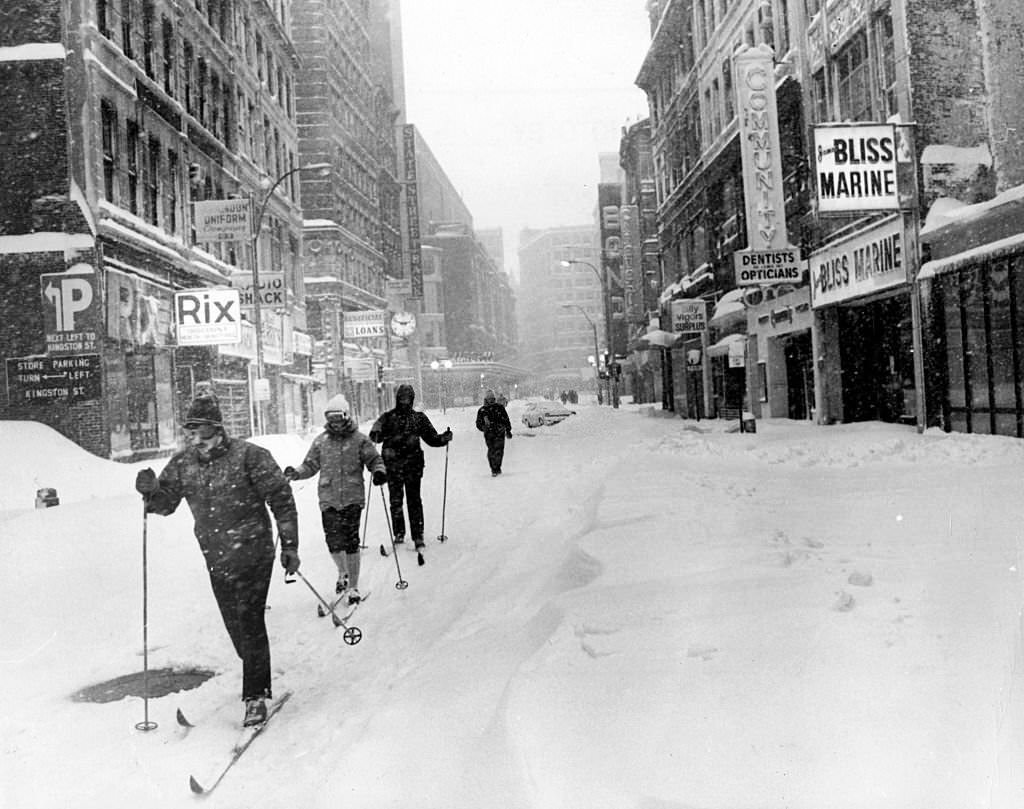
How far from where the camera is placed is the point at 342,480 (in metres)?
7.92

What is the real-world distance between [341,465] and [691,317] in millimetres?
25903

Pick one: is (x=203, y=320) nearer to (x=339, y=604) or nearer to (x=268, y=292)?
(x=268, y=292)

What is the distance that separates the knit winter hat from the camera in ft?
17.0

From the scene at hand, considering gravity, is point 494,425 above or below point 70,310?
below

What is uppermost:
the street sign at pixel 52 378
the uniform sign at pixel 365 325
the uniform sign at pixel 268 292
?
the uniform sign at pixel 365 325

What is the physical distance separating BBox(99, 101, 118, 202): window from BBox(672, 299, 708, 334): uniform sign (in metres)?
19.6

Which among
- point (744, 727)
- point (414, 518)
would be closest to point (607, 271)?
point (414, 518)

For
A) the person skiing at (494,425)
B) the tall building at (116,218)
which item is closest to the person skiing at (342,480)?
the person skiing at (494,425)

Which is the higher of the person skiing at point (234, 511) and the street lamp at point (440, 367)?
the street lamp at point (440, 367)

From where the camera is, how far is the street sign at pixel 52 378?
18312 mm

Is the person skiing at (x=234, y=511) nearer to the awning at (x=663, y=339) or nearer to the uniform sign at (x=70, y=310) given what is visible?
the uniform sign at (x=70, y=310)

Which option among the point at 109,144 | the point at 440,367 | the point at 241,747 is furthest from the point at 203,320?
the point at 440,367

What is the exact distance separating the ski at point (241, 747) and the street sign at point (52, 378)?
1535cm

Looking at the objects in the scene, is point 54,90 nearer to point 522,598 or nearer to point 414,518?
point 414,518
